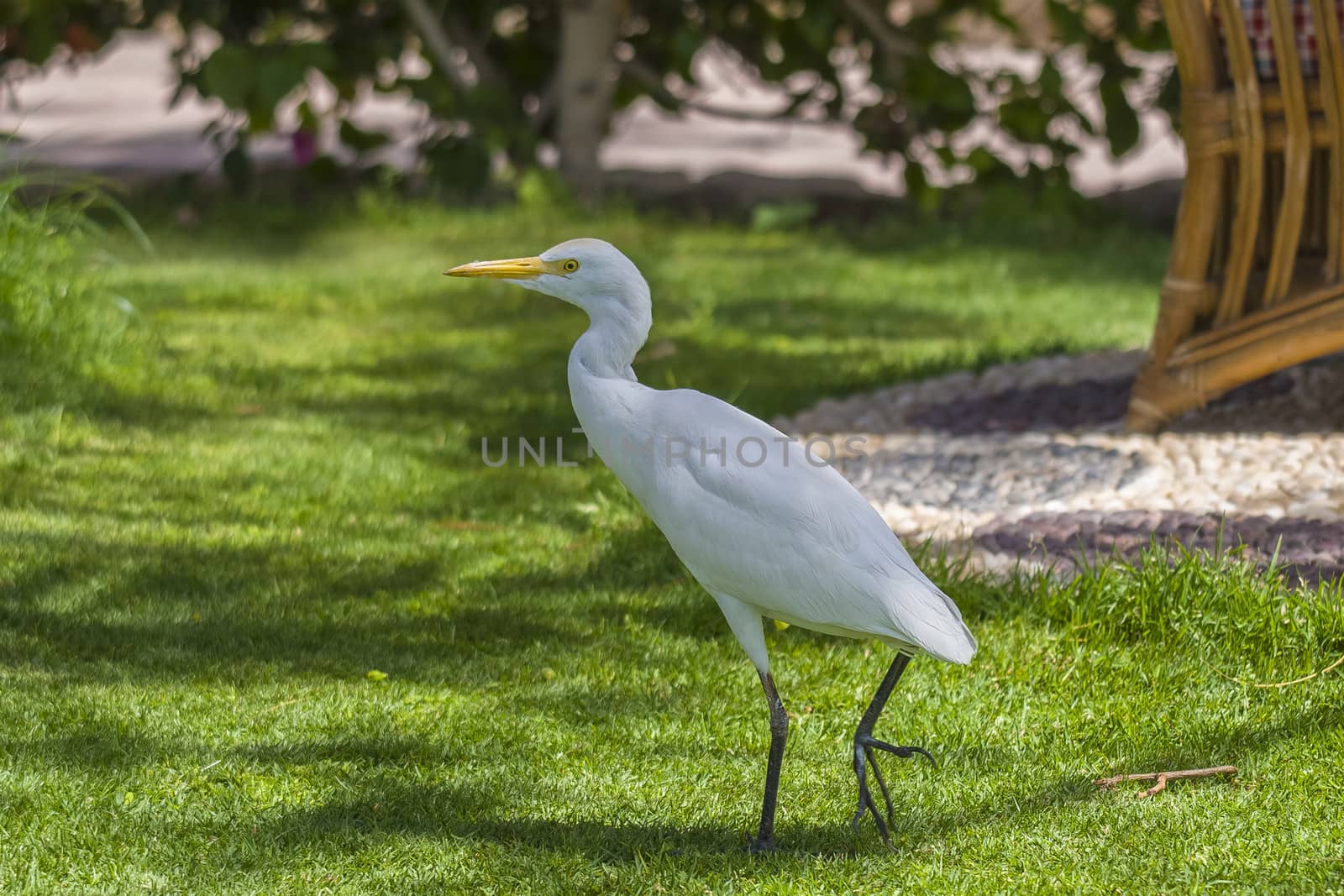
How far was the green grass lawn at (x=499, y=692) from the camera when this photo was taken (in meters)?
2.85

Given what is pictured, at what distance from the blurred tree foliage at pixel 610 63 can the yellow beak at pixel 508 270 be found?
17.8 feet

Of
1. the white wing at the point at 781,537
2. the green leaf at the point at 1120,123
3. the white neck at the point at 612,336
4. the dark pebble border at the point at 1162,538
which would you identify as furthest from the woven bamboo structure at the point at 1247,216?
the green leaf at the point at 1120,123

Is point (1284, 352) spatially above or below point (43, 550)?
above

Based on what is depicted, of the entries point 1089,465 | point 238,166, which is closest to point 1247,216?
point 1089,465

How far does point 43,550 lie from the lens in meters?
4.15

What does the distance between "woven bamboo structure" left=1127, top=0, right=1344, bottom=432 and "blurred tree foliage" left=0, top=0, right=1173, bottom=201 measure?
3.36 meters

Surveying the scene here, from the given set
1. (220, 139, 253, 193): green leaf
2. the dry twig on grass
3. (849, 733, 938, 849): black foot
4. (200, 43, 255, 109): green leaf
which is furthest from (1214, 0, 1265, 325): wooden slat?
(220, 139, 253, 193): green leaf

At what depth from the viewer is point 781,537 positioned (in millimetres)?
2775

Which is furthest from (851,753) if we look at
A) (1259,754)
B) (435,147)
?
(435,147)

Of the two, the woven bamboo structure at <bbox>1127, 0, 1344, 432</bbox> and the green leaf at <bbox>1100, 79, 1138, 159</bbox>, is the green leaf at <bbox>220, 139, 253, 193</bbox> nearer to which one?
the green leaf at <bbox>1100, 79, 1138, 159</bbox>

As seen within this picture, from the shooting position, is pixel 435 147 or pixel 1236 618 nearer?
pixel 1236 618

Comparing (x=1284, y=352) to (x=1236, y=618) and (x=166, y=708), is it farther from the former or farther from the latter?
(x=166, y=708)

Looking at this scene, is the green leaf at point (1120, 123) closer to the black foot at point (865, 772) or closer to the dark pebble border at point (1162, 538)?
the dark pebble border at point (1162, 538)

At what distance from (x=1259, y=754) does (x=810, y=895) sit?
111 cm
